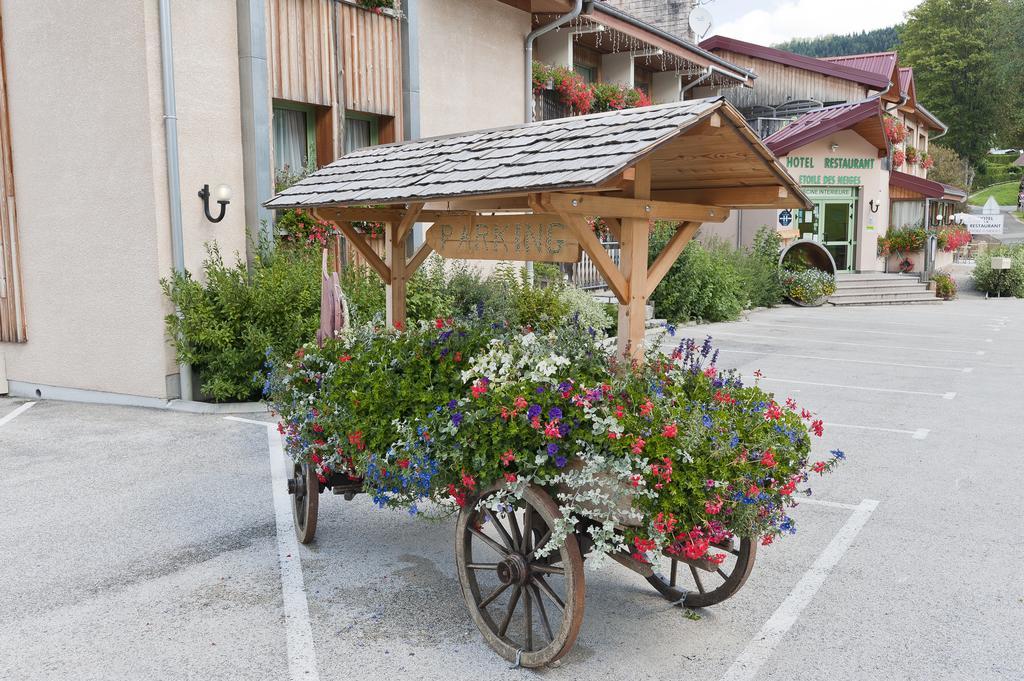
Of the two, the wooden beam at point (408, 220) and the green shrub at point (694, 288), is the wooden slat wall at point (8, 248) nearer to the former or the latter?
the wooden beam at point (408, 220)

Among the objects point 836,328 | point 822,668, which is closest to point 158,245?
point 822,668

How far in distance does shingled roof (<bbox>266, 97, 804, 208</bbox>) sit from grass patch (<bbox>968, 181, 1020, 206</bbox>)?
216ft

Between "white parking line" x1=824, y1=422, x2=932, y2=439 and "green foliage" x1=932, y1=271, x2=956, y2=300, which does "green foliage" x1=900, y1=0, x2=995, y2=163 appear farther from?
"white parking line" x1=824, y1=422, x2=932, y2=439

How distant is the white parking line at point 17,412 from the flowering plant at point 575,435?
621 cm

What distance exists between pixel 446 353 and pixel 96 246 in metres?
6.77

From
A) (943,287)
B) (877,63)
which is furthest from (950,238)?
(877,63)

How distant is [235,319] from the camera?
30.5 ft

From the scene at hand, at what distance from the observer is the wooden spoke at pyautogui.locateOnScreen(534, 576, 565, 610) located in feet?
12.7

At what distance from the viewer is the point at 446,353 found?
458 centimetres

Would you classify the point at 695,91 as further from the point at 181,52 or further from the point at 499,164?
the point at 499,164

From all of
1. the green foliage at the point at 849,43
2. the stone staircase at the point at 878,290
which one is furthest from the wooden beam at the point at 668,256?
the green foliage at the point at 849,43

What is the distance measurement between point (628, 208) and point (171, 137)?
20.4ft

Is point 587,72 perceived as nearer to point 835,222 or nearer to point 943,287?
point 835,222

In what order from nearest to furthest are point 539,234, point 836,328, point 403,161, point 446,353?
point 446,353, point 539,234, point 403,161, point 836,328
